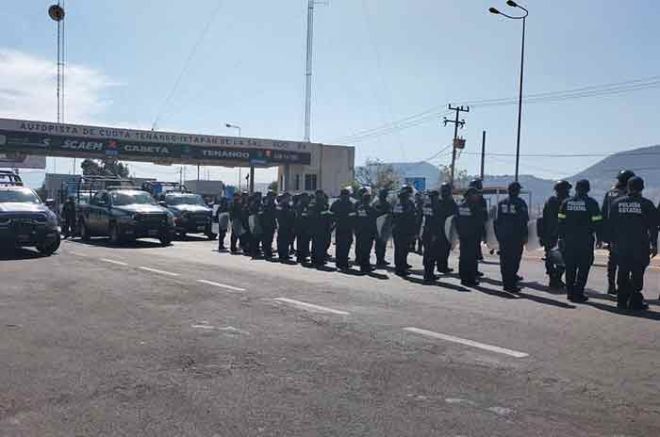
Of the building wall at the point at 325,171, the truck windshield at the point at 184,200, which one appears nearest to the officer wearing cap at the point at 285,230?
the truck windshield at the point at 184,200

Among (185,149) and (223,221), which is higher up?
(185,149)

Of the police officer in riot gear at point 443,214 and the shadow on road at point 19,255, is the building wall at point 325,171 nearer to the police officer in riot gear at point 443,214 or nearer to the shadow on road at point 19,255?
the shadow on road at point 19,255

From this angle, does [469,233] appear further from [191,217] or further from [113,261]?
[191,217]

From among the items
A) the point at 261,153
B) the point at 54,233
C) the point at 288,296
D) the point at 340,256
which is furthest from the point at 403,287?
the point at 261,153

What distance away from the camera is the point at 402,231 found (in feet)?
46.2

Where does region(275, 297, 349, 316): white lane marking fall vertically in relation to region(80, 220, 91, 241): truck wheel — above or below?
above

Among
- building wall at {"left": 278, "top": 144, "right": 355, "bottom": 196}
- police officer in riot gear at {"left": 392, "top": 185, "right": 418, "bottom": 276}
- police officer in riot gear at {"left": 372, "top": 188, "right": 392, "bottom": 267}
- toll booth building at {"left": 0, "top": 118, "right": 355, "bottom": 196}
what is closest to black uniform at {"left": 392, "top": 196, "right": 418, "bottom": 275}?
police officer in riot gear at {"left": 392, "top": 185, "right": 418, "bottom": 276}

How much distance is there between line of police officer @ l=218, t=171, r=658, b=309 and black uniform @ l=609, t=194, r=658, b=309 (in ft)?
0.04

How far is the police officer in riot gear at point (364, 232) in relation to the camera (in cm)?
1498

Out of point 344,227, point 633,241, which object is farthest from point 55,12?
point 633,241

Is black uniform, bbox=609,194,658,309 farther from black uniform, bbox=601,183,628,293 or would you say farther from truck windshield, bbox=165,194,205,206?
truck windshield, bbox=165,194,205,206

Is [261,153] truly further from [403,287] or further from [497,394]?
[497,394]

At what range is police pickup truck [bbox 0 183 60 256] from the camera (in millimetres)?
17047

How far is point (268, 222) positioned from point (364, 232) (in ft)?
12.4
